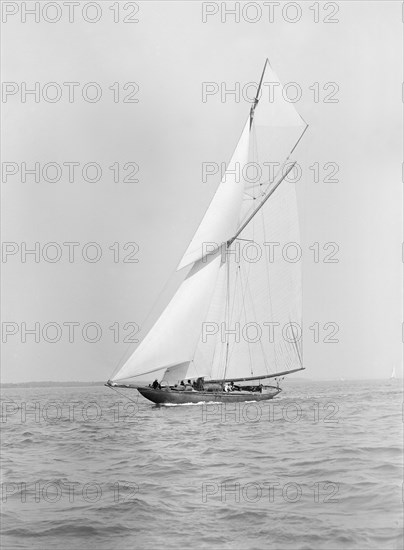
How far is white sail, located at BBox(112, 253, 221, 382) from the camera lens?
27609 millimetres

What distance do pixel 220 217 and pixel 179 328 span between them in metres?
5.66

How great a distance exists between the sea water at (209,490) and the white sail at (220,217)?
13.5 metres

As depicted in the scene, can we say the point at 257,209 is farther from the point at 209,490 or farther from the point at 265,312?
the point at 209,490

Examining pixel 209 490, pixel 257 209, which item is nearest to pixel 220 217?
pixel 257 209

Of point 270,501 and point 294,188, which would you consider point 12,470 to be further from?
point 294,188

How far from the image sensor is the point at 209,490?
1013cm

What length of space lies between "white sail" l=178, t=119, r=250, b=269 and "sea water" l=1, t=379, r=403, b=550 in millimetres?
13493

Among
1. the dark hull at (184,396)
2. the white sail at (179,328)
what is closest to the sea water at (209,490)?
the white sail at (179,328)

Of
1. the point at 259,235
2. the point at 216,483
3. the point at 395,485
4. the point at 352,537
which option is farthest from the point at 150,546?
the point at 259,235

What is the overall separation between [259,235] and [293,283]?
3325 mm

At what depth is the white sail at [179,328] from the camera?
27.6 metres

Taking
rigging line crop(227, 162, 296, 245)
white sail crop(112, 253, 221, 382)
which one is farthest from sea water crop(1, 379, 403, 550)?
rigging line crop(227, 162, 296, 245)

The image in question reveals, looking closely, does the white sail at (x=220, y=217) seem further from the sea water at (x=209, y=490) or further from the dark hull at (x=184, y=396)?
the sea water at (x=209, y=490)

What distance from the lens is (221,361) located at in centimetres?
3231
